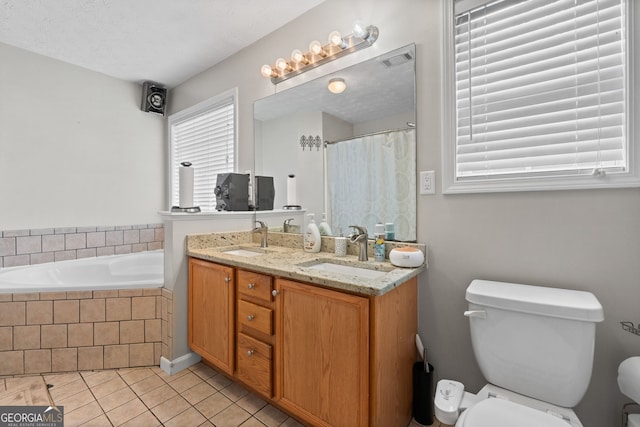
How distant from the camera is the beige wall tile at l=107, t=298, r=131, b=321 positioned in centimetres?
199

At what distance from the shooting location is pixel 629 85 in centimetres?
114

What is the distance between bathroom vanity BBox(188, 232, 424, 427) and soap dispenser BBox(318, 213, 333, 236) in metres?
0.16

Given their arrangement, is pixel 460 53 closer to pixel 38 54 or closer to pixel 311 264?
pixel 311 264

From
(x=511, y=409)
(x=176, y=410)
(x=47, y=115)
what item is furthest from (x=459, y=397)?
(x=47, y=115)

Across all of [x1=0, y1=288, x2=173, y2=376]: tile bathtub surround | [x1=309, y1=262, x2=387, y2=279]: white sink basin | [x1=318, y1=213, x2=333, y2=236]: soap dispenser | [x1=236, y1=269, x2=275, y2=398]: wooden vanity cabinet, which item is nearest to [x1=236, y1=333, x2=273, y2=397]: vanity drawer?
[x1=236, y1=269, x2=275, y2=398]: wooden vanity cabinet

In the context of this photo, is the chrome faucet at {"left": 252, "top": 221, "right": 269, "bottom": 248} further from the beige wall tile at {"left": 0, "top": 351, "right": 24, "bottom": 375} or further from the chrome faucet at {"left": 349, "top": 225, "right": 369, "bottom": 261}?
the beige wall tile at {"left": 0, "top": 351, "right": 24, "bottom": 375}

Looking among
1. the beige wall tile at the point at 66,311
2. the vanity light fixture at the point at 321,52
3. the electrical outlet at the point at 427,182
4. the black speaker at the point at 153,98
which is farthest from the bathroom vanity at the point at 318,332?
the black speaker at the point at 153,98

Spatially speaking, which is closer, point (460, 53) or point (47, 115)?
point (460, 53)

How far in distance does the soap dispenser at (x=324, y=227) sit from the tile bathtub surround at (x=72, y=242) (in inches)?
89.1

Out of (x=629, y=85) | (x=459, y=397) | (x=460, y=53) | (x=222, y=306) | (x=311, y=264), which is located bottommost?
(x=459, y=397)

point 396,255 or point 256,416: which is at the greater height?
point 396,255

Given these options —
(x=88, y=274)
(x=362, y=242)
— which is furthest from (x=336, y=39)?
(x=88, y=274)

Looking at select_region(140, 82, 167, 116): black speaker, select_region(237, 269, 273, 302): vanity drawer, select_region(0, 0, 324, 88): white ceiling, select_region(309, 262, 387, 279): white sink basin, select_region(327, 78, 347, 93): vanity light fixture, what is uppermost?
select_region(0, 0, 324, 88): white ceiling

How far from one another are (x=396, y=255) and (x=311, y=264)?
495 mm
